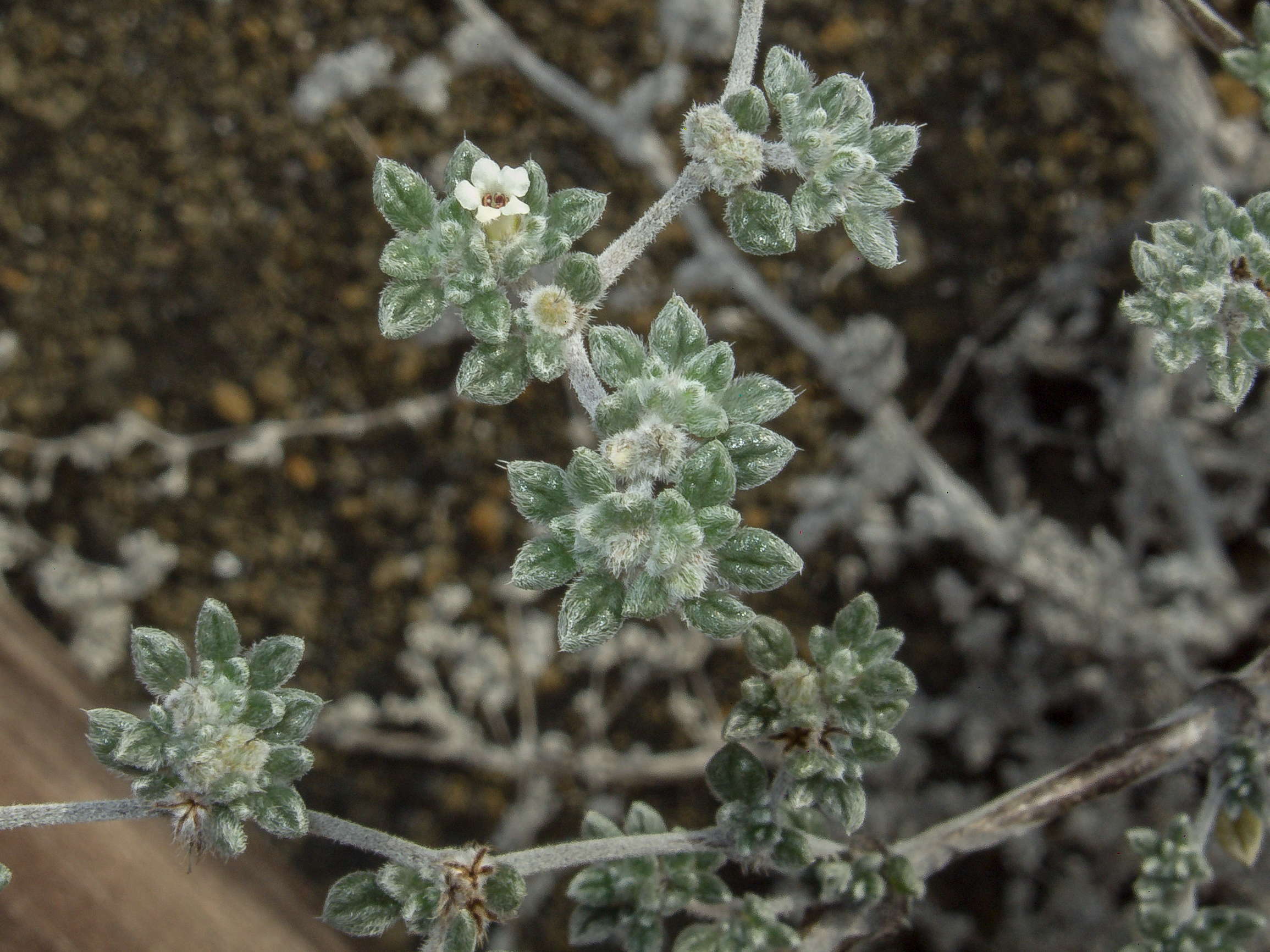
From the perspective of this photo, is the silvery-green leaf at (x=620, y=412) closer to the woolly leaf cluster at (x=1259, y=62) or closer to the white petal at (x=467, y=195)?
the white petal at (x=467, y=195)

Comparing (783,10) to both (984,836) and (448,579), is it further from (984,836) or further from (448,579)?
(984,836)

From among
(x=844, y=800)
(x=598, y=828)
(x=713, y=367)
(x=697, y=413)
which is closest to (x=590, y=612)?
A: (x=697, y=413)

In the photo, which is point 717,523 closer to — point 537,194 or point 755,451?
point 755,451

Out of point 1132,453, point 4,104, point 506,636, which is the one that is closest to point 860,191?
point 1132,453

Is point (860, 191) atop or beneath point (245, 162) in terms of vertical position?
beneath

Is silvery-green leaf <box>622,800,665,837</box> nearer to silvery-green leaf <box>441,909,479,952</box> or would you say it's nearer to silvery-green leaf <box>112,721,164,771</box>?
silvery-green leaf <box>441,909,479,952</box>

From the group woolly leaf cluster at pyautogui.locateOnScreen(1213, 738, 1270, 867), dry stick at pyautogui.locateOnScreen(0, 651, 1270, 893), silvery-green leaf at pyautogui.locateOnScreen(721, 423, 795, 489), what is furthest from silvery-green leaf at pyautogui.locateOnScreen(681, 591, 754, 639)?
woolly leaf cluster at pyautogui.locateOnScreen(1213, 738, 1270, 867)

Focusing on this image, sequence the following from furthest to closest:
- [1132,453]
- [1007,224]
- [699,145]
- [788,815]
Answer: [1007,224]
[1132,453]
[788,815]
[699,145]

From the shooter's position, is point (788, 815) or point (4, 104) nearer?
point (788, 815)
